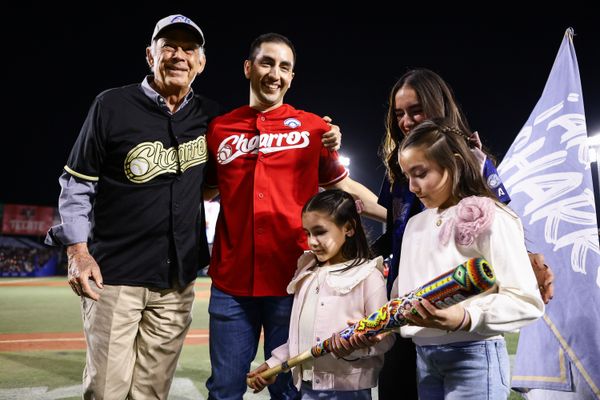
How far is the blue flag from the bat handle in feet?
6.32

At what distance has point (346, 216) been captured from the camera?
244 centimetres

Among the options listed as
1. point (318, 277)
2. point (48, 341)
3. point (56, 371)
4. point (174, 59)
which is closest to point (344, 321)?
point (318, 277)

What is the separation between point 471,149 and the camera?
6.59 feet

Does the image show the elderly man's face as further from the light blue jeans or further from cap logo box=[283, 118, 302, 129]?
the light blue jeans

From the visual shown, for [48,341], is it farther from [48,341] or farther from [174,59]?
[174,59]

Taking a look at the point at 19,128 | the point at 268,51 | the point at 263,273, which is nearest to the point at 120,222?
the point at 263,273

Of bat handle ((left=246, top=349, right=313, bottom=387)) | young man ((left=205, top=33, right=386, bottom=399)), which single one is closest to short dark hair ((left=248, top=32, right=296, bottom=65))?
young man ((left=205, top=33, right=386, bottom=399))

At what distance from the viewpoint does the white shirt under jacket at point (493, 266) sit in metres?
1.54

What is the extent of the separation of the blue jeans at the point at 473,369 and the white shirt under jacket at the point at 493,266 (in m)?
0.03

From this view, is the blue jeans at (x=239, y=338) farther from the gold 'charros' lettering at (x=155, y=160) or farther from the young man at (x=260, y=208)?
the gold 'charros' lettering at (x=155, y=160)

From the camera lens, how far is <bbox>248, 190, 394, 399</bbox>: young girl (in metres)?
2.16

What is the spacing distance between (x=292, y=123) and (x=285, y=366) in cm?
132

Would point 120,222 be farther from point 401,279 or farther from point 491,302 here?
point 491,302

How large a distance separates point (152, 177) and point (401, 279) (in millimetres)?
1475
